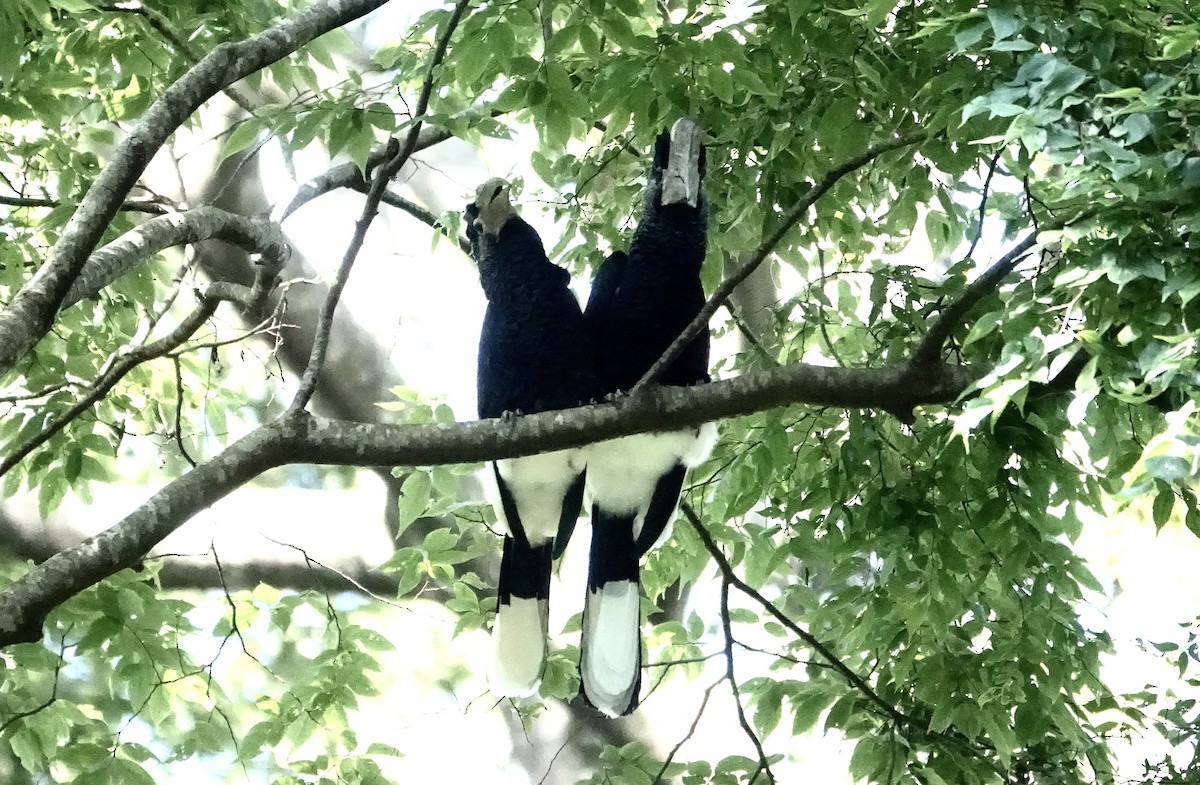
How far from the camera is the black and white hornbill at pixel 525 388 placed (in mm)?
2535

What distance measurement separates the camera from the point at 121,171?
1921 mm

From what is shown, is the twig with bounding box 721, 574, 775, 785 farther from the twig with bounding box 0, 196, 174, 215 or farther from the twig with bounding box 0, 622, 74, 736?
the twig with bounding box 0, 196, 174, 215

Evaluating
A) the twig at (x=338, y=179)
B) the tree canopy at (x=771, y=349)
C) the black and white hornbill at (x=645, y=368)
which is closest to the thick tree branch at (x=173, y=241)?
Result: the tree canopy at (x=771, y=349)

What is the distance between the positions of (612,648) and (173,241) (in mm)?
1302

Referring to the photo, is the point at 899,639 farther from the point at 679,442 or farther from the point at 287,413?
the point at 287,413

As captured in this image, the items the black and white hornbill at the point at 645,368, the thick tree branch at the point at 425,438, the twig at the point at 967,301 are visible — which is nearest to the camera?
the thick tree branch at the point at 425,438

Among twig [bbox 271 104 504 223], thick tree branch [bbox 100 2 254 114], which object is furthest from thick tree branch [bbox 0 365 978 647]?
twig [bbox 271 104 504 223]

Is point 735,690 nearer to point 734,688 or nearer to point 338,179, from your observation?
point 734,688

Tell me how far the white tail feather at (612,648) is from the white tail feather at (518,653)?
0.35ft

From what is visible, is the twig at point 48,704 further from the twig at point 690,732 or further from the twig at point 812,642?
the twig at point 812,642

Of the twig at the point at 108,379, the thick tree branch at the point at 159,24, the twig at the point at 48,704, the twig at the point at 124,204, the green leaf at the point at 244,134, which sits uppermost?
the thick tree branch at the point at 159,24

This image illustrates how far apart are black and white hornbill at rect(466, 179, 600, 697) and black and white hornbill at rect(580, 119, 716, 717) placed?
0.07 m

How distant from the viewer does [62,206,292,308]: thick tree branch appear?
2.14m

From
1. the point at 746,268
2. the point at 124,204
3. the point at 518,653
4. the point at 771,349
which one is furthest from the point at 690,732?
the point at 124,204
